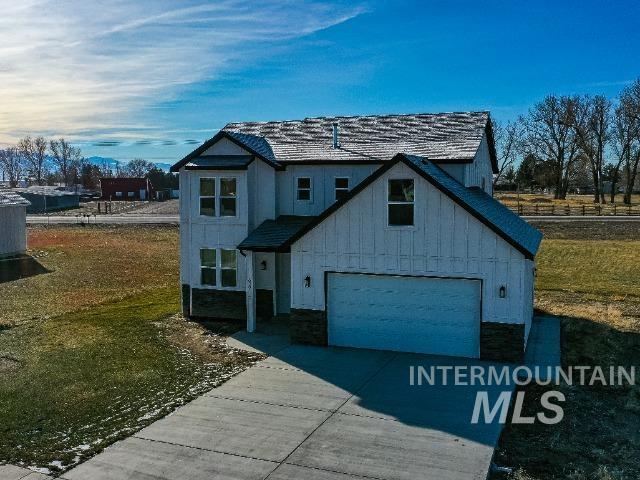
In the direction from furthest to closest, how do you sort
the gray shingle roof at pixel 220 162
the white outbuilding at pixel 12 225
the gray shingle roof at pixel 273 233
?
the white outbuilding at pixel 12 225, the gray shingle roof at pixel 220 162, the gray shingle roof at pixel 273 233

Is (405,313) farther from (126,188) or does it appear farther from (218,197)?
(126,188)

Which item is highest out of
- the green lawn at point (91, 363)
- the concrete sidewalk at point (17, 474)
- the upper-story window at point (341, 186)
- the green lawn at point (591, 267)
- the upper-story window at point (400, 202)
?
the upper-story window at point (341, 186)

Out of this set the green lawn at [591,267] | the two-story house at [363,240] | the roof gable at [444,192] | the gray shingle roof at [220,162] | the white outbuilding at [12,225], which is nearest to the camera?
the roof gable at [444,192]

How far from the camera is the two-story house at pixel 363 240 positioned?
14.4m

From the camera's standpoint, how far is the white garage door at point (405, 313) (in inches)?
582

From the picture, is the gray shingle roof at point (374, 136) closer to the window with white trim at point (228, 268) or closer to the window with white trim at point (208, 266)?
the window with white trim at point (228, 268)

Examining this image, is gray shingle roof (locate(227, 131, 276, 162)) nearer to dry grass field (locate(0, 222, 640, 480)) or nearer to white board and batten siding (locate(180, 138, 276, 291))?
white board and batten siding (locate(180, 138, 276, 291))

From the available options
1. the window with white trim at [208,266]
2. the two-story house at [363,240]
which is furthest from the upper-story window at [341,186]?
the window with white trim at [208,266]

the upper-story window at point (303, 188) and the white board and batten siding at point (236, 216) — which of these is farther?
the upper-story window at point (303, 188)

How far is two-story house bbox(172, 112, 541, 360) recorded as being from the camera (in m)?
14.4

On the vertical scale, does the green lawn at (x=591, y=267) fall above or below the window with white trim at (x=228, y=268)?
below

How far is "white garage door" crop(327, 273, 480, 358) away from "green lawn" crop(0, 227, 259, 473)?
274 centimetres

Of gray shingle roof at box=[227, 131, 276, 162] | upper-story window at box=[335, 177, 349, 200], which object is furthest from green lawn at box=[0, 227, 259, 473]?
gray shingle roof at box=[227, 131, 276, 162]

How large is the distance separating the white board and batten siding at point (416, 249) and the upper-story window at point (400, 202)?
12cm
